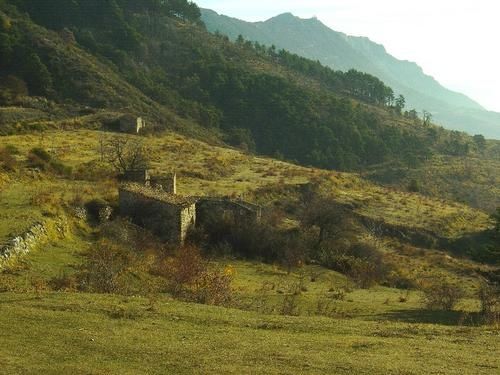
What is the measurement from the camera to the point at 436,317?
1825cm

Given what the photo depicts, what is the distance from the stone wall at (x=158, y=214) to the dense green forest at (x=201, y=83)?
4987 cm

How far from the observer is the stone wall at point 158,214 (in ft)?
90.8

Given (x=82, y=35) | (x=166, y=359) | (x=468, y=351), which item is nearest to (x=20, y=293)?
(x=166, y=359)

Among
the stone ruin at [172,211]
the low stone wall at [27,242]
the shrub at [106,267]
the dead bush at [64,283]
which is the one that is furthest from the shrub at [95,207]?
the dead bush at [64,283]

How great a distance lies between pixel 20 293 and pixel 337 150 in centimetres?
8990

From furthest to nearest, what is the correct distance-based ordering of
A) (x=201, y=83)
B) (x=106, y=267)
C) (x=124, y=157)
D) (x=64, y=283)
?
(x=201, y=83) → (x=124, y=157) → (x=106, y=267) → (x=64, y=283)

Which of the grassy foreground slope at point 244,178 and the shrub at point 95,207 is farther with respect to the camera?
the grassy foreground slope at point 244,178

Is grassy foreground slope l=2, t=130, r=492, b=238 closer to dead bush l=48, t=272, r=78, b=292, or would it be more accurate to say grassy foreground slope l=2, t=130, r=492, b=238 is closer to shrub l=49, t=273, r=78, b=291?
dead bush l=48, t=272, r=78, b=292

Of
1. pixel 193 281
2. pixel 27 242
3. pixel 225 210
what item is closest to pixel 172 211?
pixel 225 210

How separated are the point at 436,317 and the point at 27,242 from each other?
45.1ft

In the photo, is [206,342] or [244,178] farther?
[244,178]

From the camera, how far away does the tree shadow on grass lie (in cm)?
1722

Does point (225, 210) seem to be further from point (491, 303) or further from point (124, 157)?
point (124, 157)

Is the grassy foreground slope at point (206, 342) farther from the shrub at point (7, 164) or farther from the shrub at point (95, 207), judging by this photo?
the shrub at point (7, 164)
